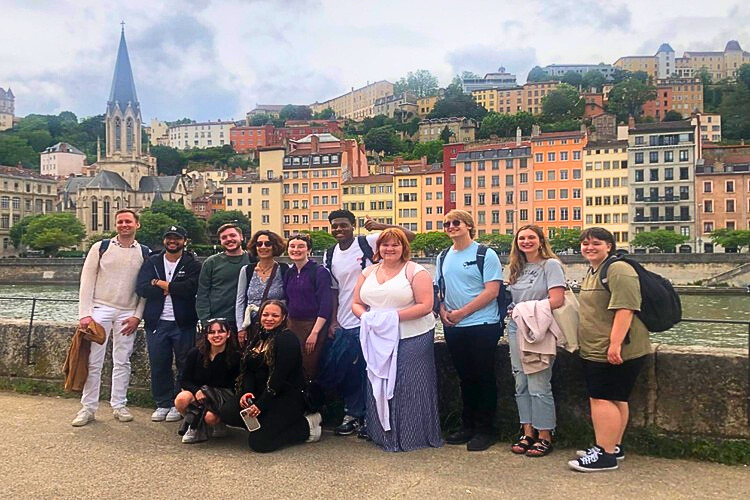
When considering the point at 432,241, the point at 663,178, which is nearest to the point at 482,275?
the point at 432,241

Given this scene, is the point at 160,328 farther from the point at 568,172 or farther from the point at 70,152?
the point at 70,152

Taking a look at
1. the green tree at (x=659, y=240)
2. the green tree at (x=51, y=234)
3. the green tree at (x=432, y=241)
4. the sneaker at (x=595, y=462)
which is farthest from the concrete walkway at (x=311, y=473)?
the green tree at (x=51, y=234)

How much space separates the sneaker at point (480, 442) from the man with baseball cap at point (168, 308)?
2.74 metres

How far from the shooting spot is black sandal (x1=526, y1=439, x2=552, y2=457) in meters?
4.68

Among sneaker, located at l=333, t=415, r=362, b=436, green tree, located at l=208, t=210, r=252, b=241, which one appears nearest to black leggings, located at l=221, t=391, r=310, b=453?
sneaker, located at l=333, t=415, r=362, b=436

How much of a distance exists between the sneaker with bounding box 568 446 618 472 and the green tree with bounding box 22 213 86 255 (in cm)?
8965

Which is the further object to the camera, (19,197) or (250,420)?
(19,197)

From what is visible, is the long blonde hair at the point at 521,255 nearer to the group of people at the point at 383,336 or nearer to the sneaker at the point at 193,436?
the group of people at the point at 383,336

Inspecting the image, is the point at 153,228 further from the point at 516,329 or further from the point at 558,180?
the point at 516,329

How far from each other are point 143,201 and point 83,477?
117612mm

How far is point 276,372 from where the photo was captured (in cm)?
495

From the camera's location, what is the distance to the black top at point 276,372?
495 centimetres

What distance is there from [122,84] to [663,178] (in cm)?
8939

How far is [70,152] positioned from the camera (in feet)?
458
